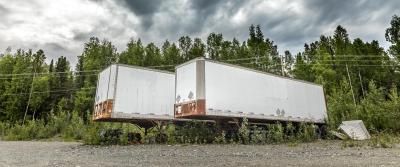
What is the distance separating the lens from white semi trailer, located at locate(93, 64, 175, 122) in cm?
1605

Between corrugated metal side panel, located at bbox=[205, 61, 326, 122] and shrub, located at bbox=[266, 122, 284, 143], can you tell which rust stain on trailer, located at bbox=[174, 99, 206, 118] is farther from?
shrub, located at bbox=[266, 122, 284, 143]

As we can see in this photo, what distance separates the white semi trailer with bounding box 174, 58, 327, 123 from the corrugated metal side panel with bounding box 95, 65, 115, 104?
11.4ft

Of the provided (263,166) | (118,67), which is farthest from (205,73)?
(263,166)

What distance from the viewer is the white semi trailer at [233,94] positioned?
1447 cm

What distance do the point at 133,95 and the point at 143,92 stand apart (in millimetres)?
721

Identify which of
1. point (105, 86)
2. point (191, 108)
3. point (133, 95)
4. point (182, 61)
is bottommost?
point (191, 108)

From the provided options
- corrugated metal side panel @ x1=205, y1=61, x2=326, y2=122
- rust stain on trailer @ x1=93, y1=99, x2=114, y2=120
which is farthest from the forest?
rust stain on trailer @ x1=93, y1=99, x2=114, y2=120

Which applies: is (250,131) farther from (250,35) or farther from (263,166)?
(250,35)

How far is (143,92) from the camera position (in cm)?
1720

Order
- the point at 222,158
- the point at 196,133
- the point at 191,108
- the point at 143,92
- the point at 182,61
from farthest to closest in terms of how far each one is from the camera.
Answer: the point at 182,61, the point at 143,92, the point at 196,133, the point at 191,108, the point at 222,158

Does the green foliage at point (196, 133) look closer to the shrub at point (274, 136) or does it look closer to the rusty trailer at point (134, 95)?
the rusty trailer at point (134, 95)

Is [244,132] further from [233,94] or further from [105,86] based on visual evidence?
[105,86]

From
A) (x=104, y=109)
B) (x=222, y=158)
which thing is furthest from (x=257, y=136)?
(x=104, y=109)

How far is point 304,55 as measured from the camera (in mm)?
53062
